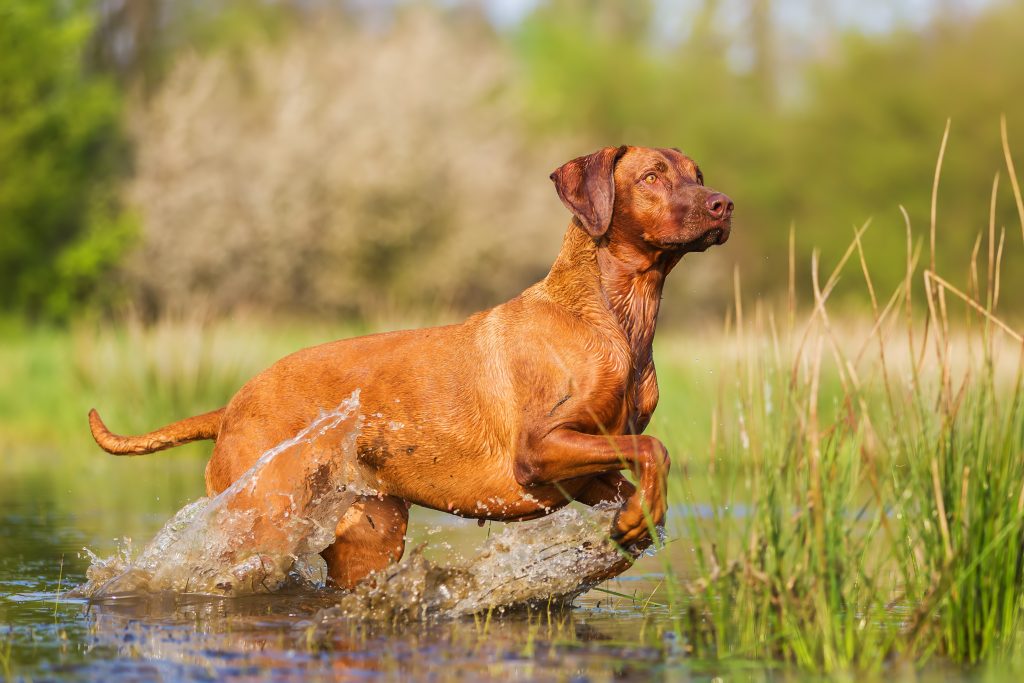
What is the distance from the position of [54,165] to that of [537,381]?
2867 cm

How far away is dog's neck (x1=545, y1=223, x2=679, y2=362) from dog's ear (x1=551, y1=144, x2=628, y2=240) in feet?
0.39

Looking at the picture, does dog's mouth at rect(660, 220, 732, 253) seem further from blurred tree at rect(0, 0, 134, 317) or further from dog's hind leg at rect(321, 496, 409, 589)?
blurred tree at rect(0, 0, 134, 317)

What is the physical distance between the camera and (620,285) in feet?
20.9

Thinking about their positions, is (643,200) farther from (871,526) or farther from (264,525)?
(264,525)

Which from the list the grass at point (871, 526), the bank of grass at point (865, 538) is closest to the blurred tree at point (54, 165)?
the grass at point (871, 526)

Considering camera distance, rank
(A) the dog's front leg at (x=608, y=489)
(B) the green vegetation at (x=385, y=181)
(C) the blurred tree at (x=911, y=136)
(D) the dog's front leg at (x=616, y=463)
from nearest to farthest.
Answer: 1. (D) the dog's front leg at (x=616, y=463)
2. (A) the dog's front leg at (x=608, y=489)
3. (B) the green vegetation at (x=385, y=181)
4. (C) the blurred tree at (x=911, y=136)

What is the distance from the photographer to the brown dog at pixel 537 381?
610cm

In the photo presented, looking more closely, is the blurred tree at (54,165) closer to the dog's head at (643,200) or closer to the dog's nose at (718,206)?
the dog's head at (643,200)

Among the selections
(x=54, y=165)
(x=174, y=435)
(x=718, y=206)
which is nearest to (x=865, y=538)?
(x=718, y=206)

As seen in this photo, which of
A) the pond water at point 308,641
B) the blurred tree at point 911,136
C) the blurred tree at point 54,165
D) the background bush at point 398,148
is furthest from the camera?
the blurred tree at point 911,136

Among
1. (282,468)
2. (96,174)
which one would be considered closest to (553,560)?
(282,468)

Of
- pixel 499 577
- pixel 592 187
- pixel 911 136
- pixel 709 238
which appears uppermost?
pixel 911 136

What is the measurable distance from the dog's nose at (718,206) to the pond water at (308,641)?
4.70 ft

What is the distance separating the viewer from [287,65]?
35969mm
